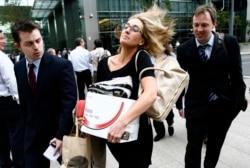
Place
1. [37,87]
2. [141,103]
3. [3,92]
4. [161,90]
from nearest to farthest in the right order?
[141,103] < [161,90] < [37,87] < [3,92]

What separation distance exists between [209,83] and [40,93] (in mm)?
1539

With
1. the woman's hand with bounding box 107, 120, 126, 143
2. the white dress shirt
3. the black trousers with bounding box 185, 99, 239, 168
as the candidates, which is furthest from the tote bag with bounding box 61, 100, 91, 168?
the white dress shirt

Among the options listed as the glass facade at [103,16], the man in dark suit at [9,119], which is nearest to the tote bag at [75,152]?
the man in dark suit at [9,119]

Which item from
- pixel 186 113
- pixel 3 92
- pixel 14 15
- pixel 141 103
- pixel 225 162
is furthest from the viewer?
pixel 14 15

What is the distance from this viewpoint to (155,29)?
1.72m

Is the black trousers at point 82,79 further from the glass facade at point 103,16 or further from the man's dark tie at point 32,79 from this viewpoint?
the glass facade at point 103,16

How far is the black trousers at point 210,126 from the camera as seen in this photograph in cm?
255

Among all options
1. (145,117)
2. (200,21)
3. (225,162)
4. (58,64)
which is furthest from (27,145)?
(225,162)

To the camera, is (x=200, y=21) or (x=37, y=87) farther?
(x=200, y=21)

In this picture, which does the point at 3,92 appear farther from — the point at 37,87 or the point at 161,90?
the point at 161,90

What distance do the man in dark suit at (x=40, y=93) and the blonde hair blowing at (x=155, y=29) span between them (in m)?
0.67

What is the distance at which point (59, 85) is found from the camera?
6.51 feet

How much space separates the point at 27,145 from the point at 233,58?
1.95m

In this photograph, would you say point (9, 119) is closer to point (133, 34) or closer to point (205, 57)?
point (133, 34)
